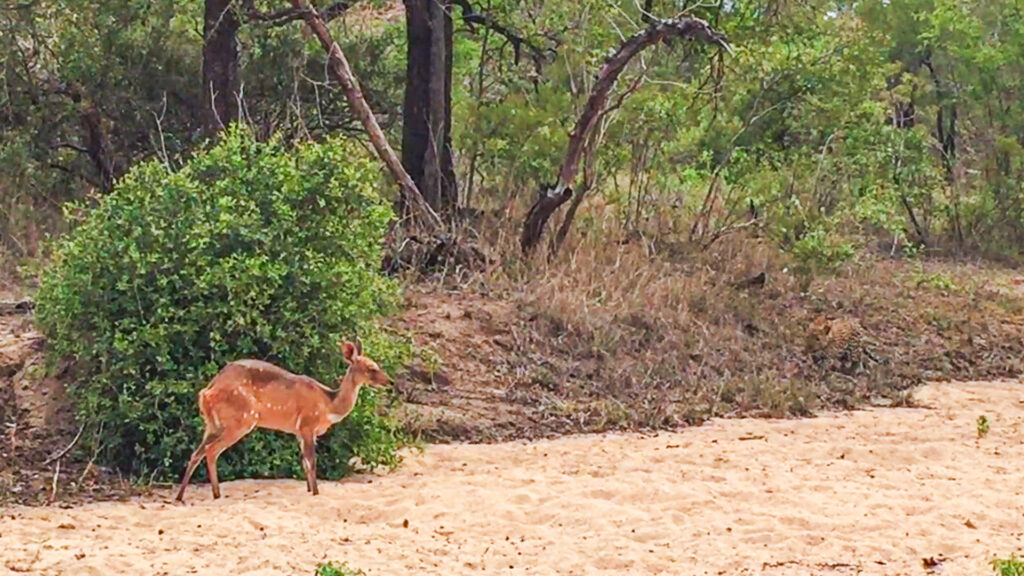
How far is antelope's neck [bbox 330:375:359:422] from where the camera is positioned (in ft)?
29.8

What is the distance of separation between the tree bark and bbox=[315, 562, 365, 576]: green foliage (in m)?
8.51

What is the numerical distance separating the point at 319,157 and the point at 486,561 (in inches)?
145

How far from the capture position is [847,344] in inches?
590

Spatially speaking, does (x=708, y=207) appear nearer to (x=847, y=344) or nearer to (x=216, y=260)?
(x=847, y=344)

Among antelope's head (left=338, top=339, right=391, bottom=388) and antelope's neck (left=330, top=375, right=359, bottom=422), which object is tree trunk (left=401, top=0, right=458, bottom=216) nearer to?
antelope's head (left=338, top=339, right=391, bottom=388)

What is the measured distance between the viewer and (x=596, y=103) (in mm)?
15375

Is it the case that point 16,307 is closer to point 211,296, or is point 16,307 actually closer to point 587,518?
point 211,296

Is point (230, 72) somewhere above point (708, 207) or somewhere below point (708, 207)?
above

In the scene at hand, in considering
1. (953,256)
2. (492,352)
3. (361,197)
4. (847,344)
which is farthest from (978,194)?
(361,197)

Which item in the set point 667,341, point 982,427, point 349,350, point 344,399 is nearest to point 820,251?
point 667,341

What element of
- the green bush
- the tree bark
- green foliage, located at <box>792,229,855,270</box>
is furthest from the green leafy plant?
the tree bark

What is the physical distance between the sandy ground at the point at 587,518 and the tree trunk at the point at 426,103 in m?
5.70

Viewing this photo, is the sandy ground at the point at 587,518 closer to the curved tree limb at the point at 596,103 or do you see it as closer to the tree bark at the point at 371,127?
the tree bark at the point at 371,127

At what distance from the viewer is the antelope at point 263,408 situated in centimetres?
870
